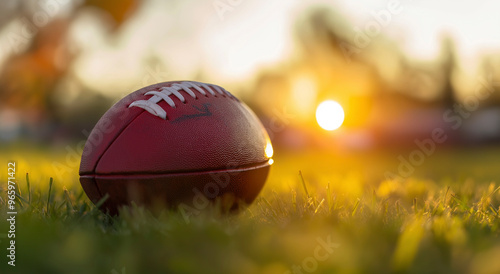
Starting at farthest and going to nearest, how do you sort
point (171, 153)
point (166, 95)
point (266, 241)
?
point (166, 95)
point (171, 153)
point (266, 241)

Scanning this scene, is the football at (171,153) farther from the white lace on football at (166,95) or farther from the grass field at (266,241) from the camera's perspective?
the grass field at (266,241)

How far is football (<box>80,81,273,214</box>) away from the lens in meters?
2.63

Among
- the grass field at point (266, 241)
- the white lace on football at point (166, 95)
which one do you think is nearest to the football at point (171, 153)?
the white lace on football at point (166, 95)

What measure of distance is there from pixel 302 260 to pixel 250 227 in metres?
0.54

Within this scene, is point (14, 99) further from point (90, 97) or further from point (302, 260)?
point (302, 260)

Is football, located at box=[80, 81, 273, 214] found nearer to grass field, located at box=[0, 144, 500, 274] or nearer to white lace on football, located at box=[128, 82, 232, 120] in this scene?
white lace on football, located at box=[128, 82, 232, 120]

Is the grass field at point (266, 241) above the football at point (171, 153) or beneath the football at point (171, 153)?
beneath

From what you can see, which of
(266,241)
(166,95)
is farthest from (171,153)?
(266,241)

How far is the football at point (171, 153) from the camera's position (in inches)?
104

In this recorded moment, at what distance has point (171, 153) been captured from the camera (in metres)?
2.65

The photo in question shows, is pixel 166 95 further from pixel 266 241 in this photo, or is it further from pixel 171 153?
pixel 266 241

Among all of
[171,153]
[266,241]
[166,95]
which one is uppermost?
[166,95]

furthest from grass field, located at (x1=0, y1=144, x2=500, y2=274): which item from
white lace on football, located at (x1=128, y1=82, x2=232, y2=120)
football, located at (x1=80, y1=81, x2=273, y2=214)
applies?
white lace on football, located at (x1=128, y1=82, x2=232, y2=120)

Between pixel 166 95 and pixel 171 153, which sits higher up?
pixel 166 95
